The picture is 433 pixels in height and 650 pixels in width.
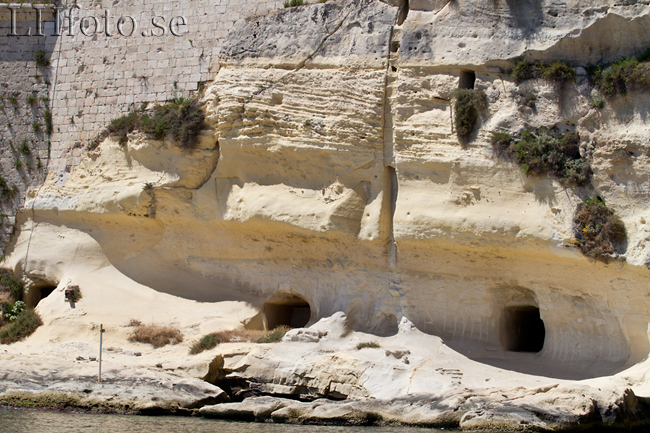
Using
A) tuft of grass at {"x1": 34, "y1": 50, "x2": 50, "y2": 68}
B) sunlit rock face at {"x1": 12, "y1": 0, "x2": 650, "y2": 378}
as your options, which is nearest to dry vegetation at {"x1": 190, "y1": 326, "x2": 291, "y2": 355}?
sunlit rock face at {"x1": 12, "y1": 0, "x2": 650, "y2": 378}

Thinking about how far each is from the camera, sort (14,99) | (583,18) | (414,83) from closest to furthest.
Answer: (583,18) → (414,83) → (14,99)

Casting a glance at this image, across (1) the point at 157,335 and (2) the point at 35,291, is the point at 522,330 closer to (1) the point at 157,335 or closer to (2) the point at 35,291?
(1) the point at 157,335

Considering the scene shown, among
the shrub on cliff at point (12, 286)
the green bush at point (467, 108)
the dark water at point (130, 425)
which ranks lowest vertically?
the dark water at point (130, 425)

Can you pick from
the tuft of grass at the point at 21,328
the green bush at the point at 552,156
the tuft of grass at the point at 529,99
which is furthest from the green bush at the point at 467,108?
the tuft of grass at the point at 21,328

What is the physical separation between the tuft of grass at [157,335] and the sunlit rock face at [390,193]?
1.35 metres

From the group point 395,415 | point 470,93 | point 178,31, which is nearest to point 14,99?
point 178,31

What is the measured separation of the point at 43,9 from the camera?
17.1 m

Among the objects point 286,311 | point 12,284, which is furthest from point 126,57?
point 286,311

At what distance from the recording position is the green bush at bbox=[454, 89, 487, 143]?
12609 mm

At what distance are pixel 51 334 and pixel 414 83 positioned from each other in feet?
26.9

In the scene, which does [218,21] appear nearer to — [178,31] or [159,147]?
[178,31]

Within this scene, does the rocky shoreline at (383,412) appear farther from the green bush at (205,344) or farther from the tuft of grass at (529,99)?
the tuft of grass at (529,99)

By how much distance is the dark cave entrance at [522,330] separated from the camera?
1340 centimetres

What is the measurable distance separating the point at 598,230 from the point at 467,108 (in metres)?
2.87
